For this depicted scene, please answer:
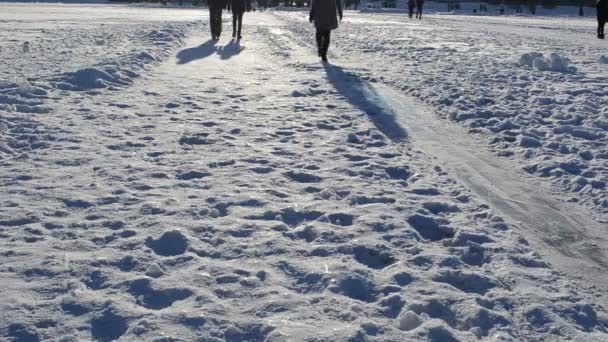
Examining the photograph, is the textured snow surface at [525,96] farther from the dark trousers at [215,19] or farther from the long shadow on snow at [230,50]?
the dark trousers at [215,19]

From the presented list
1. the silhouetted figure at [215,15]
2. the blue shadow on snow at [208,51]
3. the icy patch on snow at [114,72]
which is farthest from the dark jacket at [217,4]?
the icy patch on snow at [114,72]

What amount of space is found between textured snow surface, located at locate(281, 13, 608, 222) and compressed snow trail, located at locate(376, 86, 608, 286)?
0.23 m

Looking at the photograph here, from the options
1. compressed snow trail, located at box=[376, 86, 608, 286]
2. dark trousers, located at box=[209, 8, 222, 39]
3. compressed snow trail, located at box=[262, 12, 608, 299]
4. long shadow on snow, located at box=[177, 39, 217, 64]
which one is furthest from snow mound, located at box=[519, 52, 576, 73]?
dark trousers, located at box=[209, 8, 222, 39]

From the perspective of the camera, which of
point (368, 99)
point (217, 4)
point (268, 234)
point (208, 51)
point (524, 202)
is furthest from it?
point (217, 4)

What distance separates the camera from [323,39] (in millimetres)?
14820

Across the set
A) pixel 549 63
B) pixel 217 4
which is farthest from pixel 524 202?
pixel 217 4

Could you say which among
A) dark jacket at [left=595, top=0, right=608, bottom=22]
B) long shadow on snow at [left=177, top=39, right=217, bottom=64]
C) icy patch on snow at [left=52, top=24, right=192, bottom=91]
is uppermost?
dark jacket at [left=595, top=0, right=608, bottom=22]

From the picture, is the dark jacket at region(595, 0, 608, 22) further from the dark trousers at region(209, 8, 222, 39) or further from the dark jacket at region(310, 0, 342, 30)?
the dark trousers at region(209, 8, 222, 39)

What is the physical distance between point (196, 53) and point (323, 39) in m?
3.70

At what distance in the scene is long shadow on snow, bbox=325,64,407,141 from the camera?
806 centimetres

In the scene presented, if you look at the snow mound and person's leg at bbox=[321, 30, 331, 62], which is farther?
person's leg at bbox=[321, 30, 331, 62]

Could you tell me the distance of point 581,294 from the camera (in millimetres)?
3727

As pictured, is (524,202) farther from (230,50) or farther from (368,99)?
(230,50)

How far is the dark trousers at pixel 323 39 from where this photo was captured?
14.6 metres
